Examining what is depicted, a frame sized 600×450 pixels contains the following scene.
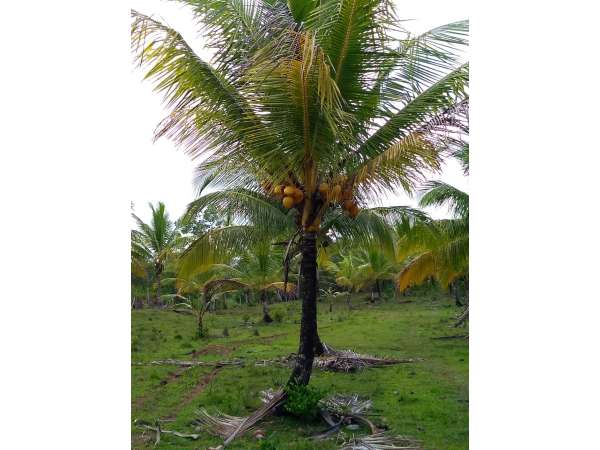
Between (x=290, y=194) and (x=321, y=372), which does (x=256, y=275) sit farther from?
(x=290, y=194)

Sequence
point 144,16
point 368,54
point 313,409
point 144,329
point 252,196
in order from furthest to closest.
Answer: point 144,329, point 252,196, point 313,409, point 368,54, point 144,16

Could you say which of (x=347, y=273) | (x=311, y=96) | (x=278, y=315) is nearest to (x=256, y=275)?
(x=278, y=315)

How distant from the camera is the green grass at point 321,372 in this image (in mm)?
4699

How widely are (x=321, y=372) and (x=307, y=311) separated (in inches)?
33.3

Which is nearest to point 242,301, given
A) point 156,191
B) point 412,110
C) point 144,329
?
point 144,329

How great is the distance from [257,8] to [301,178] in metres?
1.45

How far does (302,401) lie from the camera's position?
4.29 metres

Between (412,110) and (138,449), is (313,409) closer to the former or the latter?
(138,449)

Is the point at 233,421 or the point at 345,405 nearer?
the point at 233,421

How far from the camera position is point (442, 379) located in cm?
507

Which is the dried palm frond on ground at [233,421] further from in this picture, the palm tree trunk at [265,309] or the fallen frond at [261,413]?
the palm tree trunk at [265,309]

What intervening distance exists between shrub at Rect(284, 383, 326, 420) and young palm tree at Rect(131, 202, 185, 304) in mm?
1814

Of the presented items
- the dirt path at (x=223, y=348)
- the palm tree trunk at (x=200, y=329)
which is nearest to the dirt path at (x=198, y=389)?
the dirt path at (x=223, y=348)

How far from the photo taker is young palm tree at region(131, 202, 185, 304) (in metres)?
5.11
